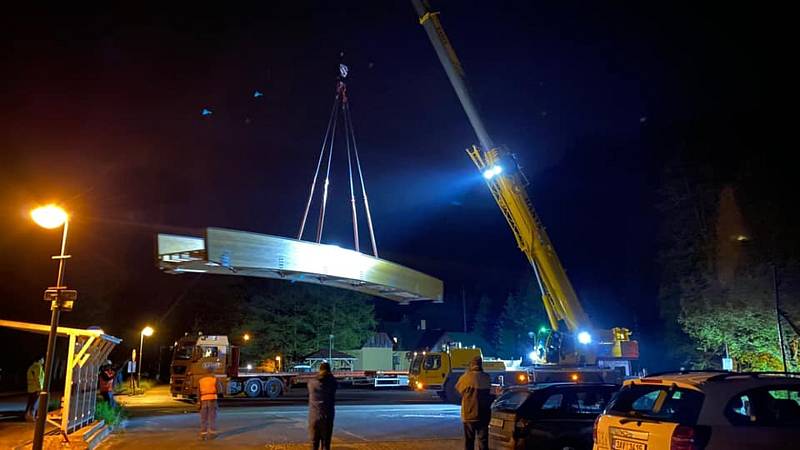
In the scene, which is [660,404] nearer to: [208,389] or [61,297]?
[61,297]

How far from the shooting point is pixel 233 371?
30344 mm

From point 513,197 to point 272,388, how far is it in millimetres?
16110

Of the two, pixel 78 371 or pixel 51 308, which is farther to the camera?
pixel 78 371

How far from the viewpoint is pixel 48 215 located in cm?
1105

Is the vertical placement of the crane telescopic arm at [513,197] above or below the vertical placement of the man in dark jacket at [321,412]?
above

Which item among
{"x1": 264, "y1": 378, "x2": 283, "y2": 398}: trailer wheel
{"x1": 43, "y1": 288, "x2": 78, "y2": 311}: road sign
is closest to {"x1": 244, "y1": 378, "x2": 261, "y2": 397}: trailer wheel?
{"x1": 264, "y1": 378, "x2": 283, "y2": 398}: trailer wheel

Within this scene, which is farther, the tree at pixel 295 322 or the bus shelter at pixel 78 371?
the tree at pixel 295 322

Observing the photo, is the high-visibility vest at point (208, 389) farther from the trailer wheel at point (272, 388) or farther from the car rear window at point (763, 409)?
the trailer wheel at point (272, 388)

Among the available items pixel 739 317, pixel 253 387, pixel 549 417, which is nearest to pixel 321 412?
pixel 549 417

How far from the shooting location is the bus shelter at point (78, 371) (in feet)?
43.4

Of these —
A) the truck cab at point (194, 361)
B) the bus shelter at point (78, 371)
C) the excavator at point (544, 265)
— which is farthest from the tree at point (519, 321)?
the bus shelter at point (78, 371)

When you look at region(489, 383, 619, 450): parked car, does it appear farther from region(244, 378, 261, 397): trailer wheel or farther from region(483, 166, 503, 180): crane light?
region(244, 378, 261, 397): trailer wheel

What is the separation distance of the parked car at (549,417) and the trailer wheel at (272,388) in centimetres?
2316

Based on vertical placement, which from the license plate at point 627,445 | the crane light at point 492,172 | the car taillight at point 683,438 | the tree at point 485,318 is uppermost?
the crane light at point 492,172
